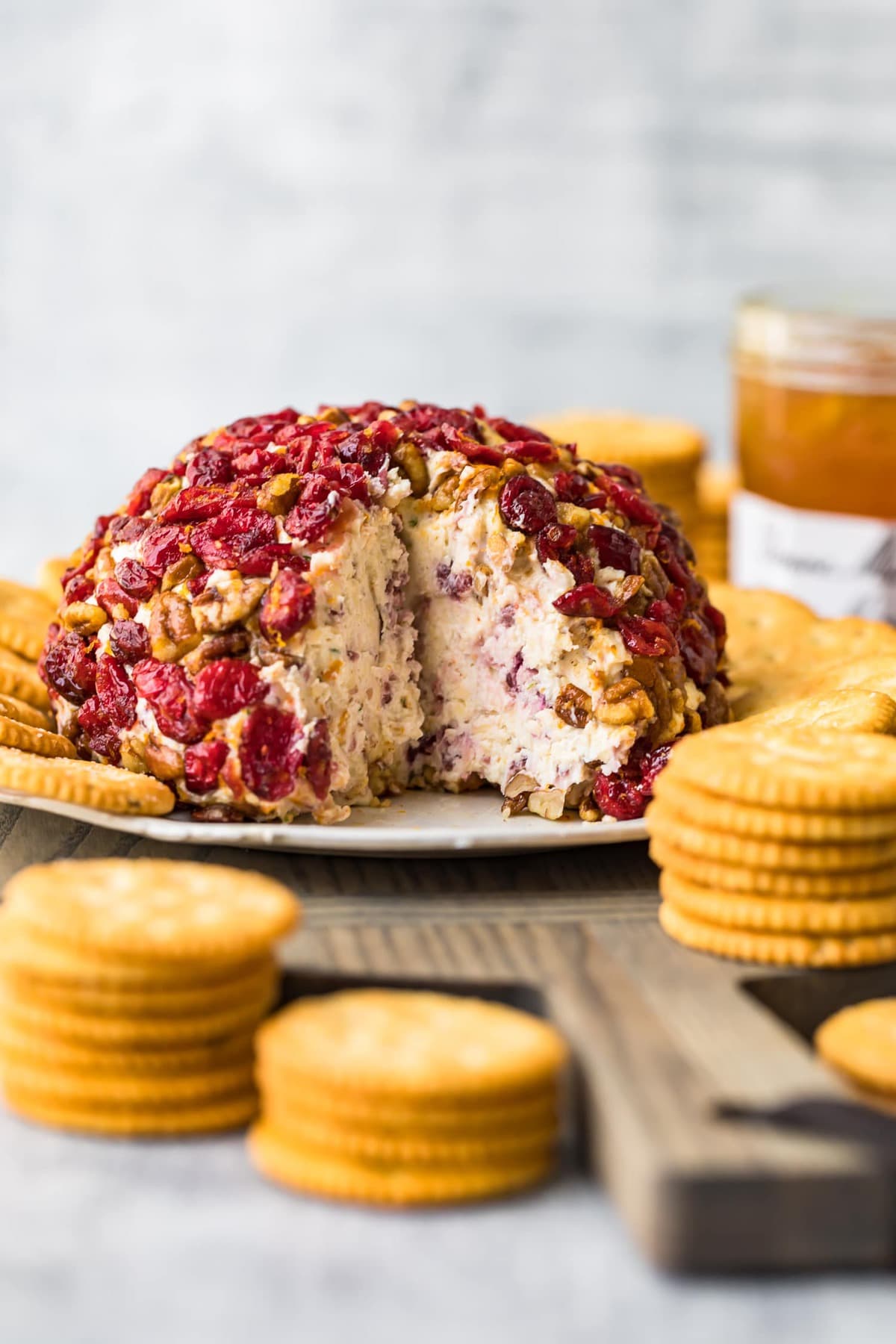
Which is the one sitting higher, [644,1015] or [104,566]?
[104,566]

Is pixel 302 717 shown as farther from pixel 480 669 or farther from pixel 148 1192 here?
pixel 148 1192

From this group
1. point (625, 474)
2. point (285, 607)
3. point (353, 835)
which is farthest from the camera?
point (625, 474)

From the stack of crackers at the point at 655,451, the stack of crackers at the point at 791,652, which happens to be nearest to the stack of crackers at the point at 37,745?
the stack of crackers at the point at 791,652

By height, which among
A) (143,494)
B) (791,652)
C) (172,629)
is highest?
(143,494)

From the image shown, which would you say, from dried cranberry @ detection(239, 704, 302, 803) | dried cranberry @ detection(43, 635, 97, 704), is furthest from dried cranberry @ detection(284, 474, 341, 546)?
dried cranberry @ detection(43, 635, 97, 704)

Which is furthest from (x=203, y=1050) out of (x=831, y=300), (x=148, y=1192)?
(x=831, y=300)

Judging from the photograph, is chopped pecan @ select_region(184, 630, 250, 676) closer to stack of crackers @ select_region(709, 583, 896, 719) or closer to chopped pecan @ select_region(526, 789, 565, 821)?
chopped pecan @ select_region(526, 789, 565, 821)

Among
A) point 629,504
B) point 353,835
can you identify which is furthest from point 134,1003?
point 629,504

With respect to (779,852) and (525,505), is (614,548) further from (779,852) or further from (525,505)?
(779,852)
